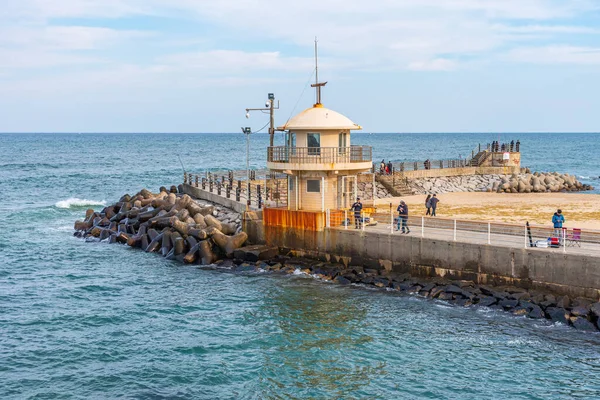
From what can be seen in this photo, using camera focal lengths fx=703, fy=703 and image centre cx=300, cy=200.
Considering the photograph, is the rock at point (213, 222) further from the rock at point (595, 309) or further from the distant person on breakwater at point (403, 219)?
the rock at point (595, 309)

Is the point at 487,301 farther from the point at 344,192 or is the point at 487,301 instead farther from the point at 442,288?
the point at 344,192

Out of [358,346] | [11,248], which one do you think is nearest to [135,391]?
[358,346]

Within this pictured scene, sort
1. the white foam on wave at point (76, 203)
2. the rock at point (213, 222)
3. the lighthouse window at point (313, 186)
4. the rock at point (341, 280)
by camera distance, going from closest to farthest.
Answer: the rock at point (341, 280), the lighthouse window at point (313, 186), the rock at point (213, 222), the white foam on wave at point (76, 203)

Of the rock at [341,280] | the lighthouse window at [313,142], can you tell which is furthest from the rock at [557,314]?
the lighthouse window at [313,142]

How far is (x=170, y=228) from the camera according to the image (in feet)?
112

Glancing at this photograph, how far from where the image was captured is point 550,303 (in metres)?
22.1

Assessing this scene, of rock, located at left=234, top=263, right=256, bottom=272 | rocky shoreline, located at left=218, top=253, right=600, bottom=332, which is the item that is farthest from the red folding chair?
rock, located at left=234, top=263, right=256, bottom=272

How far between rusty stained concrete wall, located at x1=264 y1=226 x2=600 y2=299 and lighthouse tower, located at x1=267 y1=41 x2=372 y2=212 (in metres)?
1.58

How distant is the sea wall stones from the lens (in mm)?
30938

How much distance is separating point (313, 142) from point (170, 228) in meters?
9.08

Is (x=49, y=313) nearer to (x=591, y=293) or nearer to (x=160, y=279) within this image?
(x=160, y=279)

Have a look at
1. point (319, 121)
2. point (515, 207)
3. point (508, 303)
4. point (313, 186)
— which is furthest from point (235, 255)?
point (515, 207)

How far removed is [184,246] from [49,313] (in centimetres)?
882

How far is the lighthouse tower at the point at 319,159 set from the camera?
2892cm
